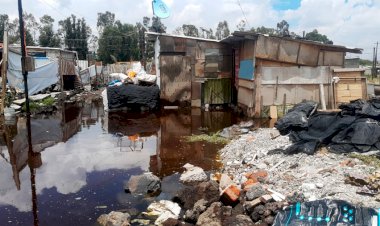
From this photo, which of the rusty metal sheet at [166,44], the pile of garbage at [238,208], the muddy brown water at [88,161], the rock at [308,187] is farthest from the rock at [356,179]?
the rusty metal sheet at [166,44]

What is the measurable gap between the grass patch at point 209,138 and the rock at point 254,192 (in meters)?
4.11

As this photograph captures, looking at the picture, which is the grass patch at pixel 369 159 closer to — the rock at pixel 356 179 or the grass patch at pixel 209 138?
the rock at pixel 356 179

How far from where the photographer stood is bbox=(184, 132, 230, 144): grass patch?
372 inches

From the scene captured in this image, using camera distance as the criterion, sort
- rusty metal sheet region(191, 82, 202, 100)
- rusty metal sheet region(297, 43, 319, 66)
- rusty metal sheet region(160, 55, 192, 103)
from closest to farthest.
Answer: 1. rusty metal sheet region(297, 43, 319, 66)
2. rusty metal sheet region(160, 55, 192, 103)
3. rusty metal sheet region(191, 82, 202, 100)

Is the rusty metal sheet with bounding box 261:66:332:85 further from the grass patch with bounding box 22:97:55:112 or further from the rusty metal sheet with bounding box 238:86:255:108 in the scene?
the grass patch with bounding box 22:97:55:112

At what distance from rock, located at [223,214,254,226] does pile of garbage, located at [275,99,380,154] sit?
8.15ft

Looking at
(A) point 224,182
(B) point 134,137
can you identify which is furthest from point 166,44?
(A) point 224,182

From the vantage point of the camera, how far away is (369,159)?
5.97 meters

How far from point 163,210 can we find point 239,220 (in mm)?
1231

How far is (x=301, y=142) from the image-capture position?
272 inches

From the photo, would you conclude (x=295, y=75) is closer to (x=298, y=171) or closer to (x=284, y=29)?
(x=284, y=29)

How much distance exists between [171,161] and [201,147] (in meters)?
1.36

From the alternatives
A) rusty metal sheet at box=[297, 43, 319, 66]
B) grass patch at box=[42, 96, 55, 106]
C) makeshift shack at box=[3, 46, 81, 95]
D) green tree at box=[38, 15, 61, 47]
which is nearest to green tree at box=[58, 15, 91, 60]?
green tree at box=[38, 15, 61, 47]

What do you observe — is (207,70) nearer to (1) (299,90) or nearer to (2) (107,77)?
(1) (299,90)
